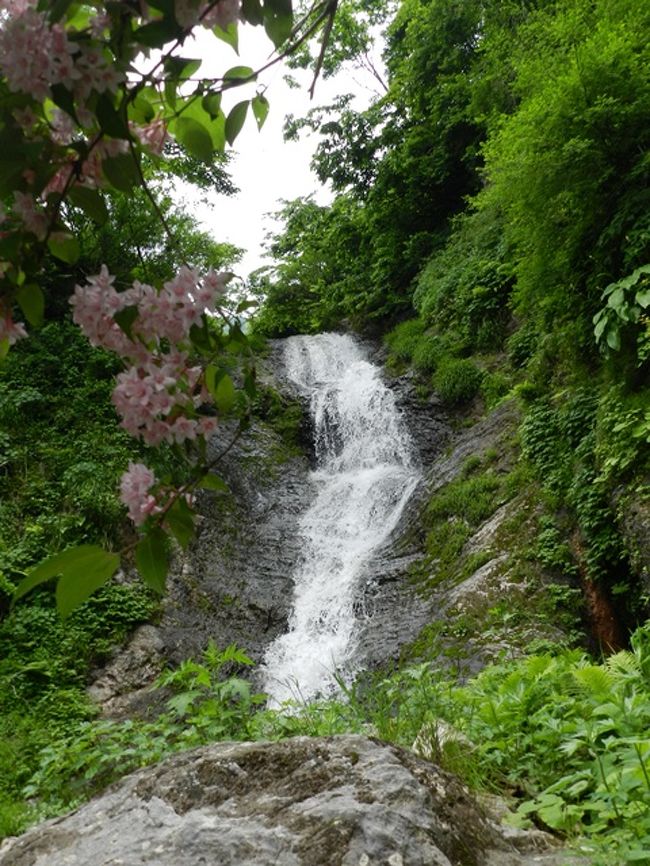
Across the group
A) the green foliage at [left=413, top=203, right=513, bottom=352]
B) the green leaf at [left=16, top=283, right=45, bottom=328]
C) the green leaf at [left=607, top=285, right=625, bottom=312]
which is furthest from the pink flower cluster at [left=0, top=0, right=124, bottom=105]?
the green foliage at [left=413, top=203, right=513, bottom=352]

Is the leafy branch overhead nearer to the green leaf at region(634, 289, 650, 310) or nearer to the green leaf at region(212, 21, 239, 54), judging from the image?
the green leaf at region(212, 21, 239, 54)

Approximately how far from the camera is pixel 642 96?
5496 millimetres

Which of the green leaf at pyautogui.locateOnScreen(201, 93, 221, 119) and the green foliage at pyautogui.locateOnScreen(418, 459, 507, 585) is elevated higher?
the green leaf at pyautogui.locateOnScreen(201, 93, 221, 119)

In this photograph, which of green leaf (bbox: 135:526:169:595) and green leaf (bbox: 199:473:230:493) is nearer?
green leaf (bbox: 135:526:169:595)

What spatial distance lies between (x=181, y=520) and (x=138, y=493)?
7 centimetres

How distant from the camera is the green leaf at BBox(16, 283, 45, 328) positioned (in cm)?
81

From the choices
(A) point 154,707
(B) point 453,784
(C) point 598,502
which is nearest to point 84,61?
(B) point 453,784

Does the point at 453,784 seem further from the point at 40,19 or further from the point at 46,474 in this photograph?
the point at 46,474

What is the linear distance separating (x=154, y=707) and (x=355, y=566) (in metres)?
3.11

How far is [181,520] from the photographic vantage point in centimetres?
85

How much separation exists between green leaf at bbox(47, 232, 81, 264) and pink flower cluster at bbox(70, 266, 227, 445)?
100mm

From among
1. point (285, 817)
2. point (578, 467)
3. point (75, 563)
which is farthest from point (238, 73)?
point (578, 467)

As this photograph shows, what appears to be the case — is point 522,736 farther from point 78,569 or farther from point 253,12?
point 253,12

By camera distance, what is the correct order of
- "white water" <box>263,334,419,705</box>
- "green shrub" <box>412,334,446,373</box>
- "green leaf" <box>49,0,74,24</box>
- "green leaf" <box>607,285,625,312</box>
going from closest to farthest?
"green leaf" <box>49,0,74,24</box> < "green leaf" <box>607,285,625,312</box> < "white water" <box>263,334,419,705</box> < "green shrub" <box>412,334,446,373</box>
